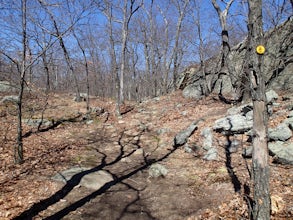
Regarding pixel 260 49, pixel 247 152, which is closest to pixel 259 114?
pixel 260 49

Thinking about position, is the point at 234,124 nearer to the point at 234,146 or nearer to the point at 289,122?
the point at 234,146

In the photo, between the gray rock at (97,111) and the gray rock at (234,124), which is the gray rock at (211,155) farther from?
the gray rock at (97,111)

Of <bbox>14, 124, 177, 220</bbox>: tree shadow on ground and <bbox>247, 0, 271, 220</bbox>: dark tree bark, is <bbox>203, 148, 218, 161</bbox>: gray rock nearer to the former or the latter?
<bbox>14, 124, 177, 220</bbox>: tree shadow on ground

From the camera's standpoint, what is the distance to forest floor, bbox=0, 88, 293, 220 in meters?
4.35

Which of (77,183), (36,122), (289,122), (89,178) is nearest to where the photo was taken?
(77,183)

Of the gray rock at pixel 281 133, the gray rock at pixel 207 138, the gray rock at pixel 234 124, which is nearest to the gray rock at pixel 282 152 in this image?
the gray rock at pixel 281 133

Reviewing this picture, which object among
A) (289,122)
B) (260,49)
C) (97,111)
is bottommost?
(97,111)

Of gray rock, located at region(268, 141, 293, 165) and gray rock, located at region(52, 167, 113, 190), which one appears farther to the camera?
gray rock, located at region(52, 167, 113, 190)

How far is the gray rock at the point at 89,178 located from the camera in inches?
218

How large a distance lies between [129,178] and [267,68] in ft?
32.8

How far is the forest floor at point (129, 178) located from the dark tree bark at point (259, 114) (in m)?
0.60

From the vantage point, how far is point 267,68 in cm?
1172

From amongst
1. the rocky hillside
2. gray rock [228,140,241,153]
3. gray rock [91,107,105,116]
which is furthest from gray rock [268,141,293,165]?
gray rock [91,107,105,116]

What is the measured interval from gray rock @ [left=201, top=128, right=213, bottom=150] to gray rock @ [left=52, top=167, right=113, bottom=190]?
3.46 metres
